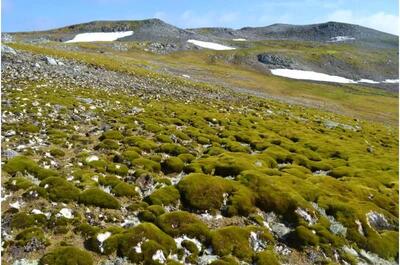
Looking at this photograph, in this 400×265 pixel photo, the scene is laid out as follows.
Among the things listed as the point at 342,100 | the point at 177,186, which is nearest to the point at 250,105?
the point at 177,186

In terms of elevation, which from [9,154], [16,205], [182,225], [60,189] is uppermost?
[9,154]

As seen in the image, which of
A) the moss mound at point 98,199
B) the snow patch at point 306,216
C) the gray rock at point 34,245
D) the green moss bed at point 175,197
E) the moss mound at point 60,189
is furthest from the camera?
the snow patch at point 306,216

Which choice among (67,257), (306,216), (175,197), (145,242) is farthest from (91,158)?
(306,216)

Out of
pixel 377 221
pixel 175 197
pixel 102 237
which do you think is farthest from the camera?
pixel 377 221

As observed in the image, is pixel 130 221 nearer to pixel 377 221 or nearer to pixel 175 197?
pixel 175 197

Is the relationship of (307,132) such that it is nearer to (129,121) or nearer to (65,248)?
(129,121)

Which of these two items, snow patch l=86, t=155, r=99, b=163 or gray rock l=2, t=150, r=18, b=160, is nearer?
gray rock l=2, t=150, r=18, b=160

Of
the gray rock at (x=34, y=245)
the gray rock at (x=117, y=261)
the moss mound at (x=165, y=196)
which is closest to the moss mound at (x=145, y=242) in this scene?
the gray rock at (x=117, y=261)

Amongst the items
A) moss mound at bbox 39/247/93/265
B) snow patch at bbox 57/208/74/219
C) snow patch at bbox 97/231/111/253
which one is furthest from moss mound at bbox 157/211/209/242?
moss mound at bbox 39/247/93/265

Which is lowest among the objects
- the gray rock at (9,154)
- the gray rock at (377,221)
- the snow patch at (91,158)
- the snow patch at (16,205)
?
the gray rock at (377,221)

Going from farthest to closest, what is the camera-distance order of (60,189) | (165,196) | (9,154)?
(9,154)
(165,196)
(60,189)

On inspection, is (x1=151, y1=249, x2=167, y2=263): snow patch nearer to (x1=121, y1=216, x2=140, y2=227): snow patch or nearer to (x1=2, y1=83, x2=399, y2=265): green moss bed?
(x1=2, y1=83, x2=399, y2=265): green moss bed

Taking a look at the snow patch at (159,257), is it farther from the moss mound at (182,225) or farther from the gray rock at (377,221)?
the gray rock at (377,221)

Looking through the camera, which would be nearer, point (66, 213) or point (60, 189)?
point (66, 213)
